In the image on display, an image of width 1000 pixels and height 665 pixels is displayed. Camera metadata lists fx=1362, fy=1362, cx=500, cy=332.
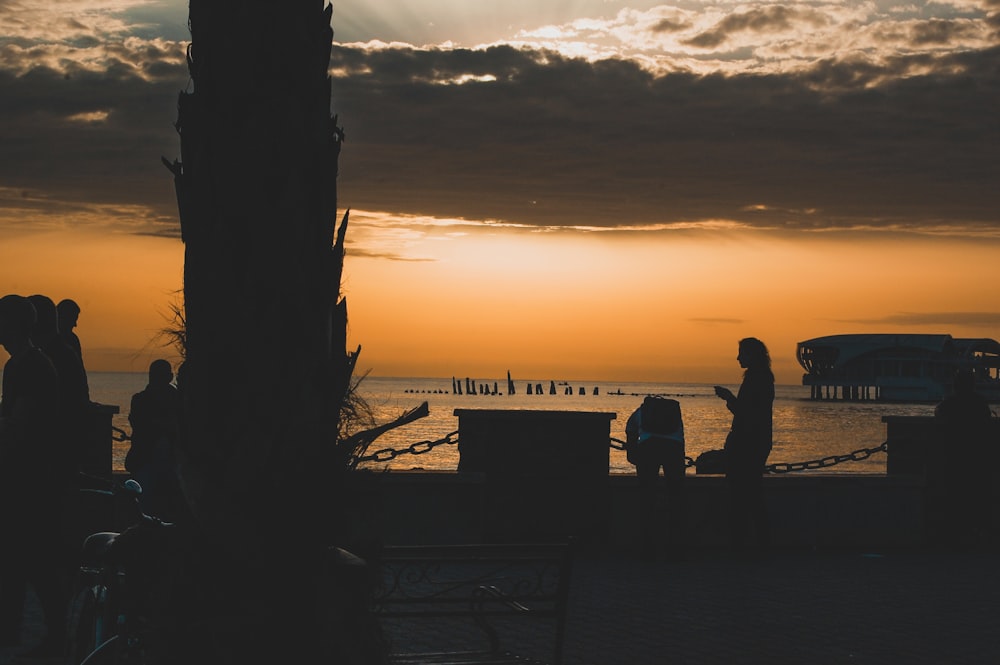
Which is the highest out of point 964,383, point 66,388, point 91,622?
point 964,383

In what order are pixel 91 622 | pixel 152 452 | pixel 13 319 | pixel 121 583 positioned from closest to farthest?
pixel 121 583 → pixel 91 622 → pixel 13 319 → pixel 152 452

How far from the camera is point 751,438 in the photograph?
13016mm

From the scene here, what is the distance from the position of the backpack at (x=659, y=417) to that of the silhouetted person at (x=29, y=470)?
642 centimetres

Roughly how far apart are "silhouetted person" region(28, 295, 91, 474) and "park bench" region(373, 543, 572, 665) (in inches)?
80.8

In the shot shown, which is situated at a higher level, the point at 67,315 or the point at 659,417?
the point at 67,315

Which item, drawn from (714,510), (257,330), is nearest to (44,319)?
(257,330)

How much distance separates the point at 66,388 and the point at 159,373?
55.1 inches

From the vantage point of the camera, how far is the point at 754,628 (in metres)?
9.06

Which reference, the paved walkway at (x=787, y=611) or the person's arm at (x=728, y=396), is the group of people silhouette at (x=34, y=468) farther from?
the person's arm at (x=728, y=396)

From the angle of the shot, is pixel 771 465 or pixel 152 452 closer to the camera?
pixel 152 452

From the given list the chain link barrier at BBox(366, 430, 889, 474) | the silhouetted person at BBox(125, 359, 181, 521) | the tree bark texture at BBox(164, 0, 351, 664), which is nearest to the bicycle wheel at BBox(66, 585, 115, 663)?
the tree bark texture at BBox(164, 0, 351, 664)

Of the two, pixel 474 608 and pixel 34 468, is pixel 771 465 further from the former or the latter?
pixel 34 468

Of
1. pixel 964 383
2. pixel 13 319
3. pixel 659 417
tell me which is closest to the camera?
pixel 13 319

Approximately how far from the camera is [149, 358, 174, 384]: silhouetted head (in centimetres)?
948
